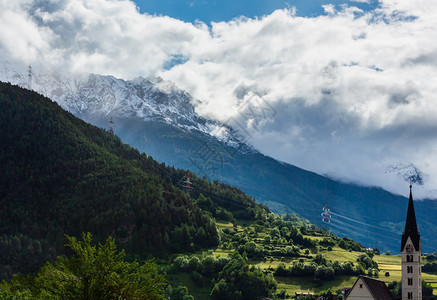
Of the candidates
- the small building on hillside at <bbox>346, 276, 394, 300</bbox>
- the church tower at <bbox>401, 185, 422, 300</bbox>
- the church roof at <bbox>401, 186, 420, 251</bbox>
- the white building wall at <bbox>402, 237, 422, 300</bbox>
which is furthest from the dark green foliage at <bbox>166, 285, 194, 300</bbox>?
the church roof at <bbox>401, 186, 420, 251</bbox>

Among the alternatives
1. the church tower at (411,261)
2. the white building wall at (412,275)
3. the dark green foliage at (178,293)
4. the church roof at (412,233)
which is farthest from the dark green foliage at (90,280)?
the dark green foliage at (178,293)

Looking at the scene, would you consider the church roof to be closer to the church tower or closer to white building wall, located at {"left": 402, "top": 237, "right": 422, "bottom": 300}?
the church tower

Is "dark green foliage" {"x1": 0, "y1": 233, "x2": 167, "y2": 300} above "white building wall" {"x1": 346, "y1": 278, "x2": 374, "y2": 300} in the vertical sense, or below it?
below

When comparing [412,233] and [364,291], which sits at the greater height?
[412,233]

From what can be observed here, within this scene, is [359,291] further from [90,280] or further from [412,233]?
[90,280]

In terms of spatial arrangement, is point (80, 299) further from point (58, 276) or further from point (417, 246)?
point (417, 246)

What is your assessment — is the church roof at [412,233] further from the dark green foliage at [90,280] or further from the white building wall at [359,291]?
the dark green foliage at [90,280]

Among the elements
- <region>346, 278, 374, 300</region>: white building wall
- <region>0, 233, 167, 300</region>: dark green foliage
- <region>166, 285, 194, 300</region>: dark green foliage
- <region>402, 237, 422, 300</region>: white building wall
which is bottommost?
<region>0, 233, 167, 300</region>: dark green foliage

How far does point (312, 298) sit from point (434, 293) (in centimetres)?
4385

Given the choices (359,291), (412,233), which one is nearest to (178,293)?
(359,291)

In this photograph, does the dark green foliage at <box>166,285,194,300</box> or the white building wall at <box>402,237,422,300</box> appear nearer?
A: the white building wall at <box>402,237,422,300</box>

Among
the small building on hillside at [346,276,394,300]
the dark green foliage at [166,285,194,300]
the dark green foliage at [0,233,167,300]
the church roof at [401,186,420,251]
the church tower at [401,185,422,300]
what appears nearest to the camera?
the dark green foliage at [0,233,167,300]

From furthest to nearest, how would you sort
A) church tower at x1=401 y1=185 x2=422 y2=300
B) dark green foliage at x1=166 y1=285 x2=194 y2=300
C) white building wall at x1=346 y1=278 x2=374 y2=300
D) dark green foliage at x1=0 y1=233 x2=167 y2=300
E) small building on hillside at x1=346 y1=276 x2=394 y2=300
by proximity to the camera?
1. dark green foliage at x1=166 y1=285 x2=194 y2=300
2. church tower at x1=401 y1=185 x2=422 y2=300
3. white building wall at x1=346 y1=278 x2=374 y2=300
4. small building on hillside at x1=346 y1=276 x2=394 y2=300
5. dark green foliage at x1=0 y1=233 x2=167 y2=300

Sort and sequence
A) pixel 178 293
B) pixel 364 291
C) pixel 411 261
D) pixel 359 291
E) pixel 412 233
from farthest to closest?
pixel 178 293
pixel 411 261
pixel 412 233
pixel 359 291
pixel 364 291
